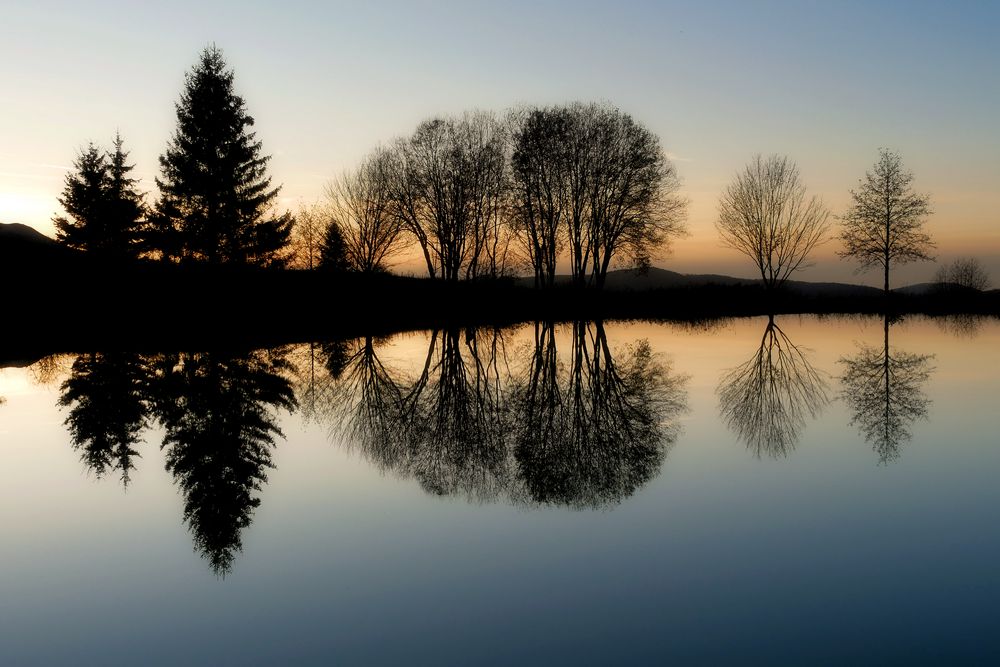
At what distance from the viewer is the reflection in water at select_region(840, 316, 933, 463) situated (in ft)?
36.7

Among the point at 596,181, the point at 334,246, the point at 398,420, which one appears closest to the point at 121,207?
the point at 334,246

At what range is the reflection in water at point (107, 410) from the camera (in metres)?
10.2

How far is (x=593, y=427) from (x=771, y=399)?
15.7 ft

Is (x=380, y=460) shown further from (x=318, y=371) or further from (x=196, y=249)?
(x=196, y=249)

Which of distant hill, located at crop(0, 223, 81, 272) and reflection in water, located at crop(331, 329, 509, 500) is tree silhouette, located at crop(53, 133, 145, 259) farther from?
reflection in water, located at crop(331, 329, 509, 500)

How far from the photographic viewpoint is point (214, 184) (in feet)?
139

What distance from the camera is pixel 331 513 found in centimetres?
784

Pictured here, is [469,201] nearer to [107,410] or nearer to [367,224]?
[367,224]

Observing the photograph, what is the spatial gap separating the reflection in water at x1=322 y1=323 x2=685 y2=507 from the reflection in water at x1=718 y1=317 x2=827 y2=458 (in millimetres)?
1109

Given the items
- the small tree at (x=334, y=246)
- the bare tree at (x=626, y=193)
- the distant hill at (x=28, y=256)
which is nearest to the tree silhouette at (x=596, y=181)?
the bare tree at (x=626, y=193)

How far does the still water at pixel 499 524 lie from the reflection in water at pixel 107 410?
8cm

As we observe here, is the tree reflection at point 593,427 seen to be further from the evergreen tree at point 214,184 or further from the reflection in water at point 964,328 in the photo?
the evergreen tree at point 214,184

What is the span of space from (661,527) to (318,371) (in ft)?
47.0

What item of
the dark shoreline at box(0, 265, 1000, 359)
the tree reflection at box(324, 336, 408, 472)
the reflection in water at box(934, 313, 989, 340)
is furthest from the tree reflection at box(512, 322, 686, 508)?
the reflection in water at box(934, 313, 989, 340)
